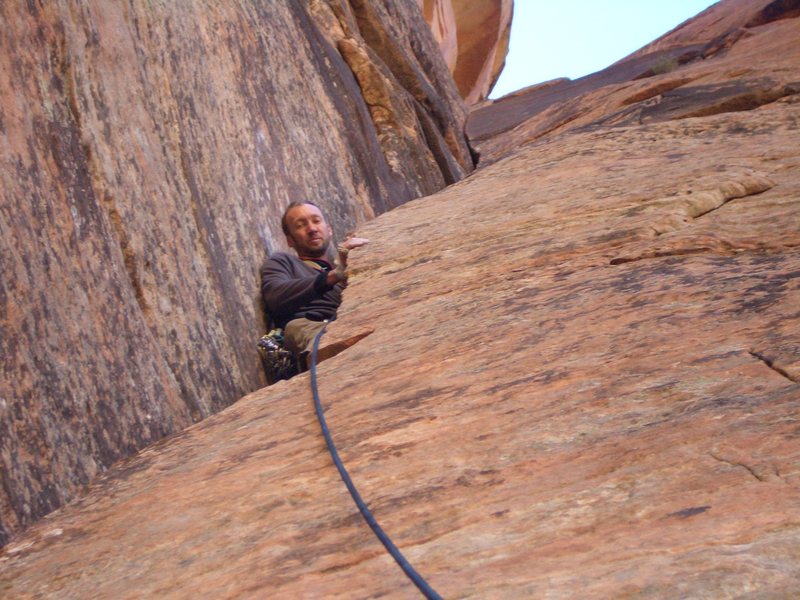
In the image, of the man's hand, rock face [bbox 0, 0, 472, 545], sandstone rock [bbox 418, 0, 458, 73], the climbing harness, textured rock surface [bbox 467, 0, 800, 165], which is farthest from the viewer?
sandstone rock [bbox 418, 0, 458, 73]

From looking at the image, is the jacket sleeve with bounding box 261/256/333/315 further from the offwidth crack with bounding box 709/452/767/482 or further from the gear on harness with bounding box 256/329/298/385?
the offwidth crack with bounding box 709/452/767/482

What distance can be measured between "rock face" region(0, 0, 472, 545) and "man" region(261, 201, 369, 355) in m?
0.15

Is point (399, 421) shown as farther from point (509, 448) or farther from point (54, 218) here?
point (54, 218)

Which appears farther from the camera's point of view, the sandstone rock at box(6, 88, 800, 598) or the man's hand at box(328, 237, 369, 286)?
the man's hand at box(328, 237, 369, 286)

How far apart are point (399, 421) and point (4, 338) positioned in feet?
5.66

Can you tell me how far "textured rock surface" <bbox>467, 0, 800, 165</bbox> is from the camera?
8.34 metres

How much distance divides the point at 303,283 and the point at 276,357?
507 mm

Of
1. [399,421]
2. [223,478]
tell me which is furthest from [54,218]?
[399,421]

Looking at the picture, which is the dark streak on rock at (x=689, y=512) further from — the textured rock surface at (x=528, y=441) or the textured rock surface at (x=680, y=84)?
the textured rock surface at (x=680, y=84)

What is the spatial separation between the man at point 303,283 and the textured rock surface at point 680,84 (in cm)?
337

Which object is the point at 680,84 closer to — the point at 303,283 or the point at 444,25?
the point at 303,283

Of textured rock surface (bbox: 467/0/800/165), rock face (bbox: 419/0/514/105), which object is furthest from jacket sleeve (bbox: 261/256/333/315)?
rock face (bbox: 419/0/514/105)

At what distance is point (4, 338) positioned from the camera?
3.94m

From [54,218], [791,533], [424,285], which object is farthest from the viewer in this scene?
[424,285]
